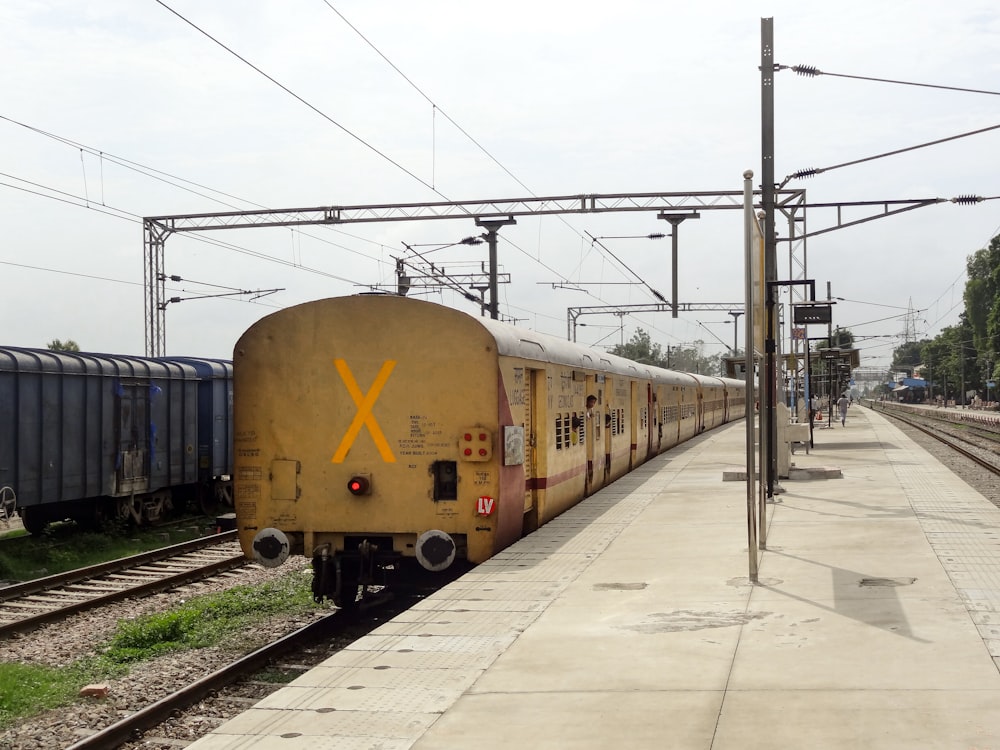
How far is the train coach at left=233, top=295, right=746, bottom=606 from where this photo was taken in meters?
10.2

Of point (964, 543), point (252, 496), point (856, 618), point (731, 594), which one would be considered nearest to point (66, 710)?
point (252, 496)

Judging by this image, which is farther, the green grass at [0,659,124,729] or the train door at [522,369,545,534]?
the train door at [522,369,545,534]

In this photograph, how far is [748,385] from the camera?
915cm

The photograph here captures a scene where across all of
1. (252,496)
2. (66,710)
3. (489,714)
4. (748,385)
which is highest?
(748,385)

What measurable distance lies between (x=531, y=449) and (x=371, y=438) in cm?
245

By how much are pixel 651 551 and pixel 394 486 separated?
2674 millimetres

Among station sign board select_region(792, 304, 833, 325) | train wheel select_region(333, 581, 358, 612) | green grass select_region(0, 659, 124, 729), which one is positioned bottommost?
green grass select_region(0, 659, 124, 729)

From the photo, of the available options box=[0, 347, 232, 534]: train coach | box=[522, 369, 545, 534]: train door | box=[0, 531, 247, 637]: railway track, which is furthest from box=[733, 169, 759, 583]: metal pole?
box=[0, 347, 232, 534]: train coach

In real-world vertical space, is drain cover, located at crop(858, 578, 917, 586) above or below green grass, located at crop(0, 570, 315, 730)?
above

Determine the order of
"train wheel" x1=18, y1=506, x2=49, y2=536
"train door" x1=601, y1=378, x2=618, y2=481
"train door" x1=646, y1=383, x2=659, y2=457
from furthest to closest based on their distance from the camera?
"train door" x1=646, y1=383, x2=659, y2=457 < "train door" x1=601, y1=378, x2=618, y2=481 < "train wheel" x1=18, y1=506, x2=49, y2=536

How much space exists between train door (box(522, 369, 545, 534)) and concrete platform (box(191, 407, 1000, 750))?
0.88 feet

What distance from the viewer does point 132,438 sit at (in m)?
18.0

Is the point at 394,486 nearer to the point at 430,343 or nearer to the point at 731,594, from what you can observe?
the point at 430,343

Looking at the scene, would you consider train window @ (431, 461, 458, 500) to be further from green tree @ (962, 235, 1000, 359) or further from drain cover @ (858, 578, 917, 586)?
green tree @ (962, 235, 1000, 359)
